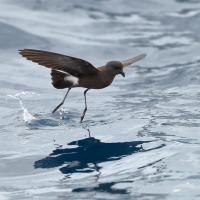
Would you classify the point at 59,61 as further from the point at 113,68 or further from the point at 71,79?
the point at 113,68

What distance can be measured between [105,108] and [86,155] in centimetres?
190

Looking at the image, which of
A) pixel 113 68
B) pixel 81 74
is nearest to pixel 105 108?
pixel 113 68

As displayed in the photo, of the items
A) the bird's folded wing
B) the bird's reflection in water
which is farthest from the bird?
the bird's reflection in water

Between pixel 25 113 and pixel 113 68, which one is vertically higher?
pixel 113 68

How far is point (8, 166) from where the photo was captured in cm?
750

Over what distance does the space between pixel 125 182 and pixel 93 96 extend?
12.0 feet

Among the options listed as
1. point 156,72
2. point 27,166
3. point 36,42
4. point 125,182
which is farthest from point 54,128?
point 36,42

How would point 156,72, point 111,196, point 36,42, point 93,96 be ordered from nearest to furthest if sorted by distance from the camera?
point 111,196 < point 93,96 < point 156,72 < point 36,42

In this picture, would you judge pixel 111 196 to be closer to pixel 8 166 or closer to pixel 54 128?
pixel 8 166

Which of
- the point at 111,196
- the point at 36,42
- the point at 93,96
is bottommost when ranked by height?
the point at 111,196

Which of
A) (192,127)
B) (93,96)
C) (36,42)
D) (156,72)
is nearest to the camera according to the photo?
(192,127)

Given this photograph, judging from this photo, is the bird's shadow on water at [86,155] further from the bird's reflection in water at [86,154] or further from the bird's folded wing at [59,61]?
the bird's folded wing at [59,61]

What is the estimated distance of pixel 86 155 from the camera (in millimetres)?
7809

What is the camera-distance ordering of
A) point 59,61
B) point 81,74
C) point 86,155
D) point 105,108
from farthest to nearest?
point 105,108 < point 81,74 < point 59,61 < point 86,155
